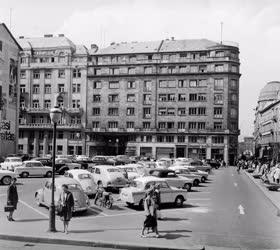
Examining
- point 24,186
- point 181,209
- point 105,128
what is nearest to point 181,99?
point 105,128

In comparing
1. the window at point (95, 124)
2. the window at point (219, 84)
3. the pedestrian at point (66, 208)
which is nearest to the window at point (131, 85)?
the window at point (95, 124)

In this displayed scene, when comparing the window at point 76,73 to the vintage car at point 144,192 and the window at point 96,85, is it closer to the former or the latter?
→ the window at point 96,85

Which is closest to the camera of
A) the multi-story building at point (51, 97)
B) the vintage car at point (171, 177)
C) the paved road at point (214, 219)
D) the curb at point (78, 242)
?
the curb at point (78, 242)

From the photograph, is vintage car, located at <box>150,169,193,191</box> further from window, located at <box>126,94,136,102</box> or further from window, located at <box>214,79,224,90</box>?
window, located at <box>126,94,136,102</box>

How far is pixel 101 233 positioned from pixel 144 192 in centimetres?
696

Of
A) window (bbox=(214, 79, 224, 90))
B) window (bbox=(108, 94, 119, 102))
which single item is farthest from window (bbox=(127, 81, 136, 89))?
window (bbox=(214, 79, 224, 90))

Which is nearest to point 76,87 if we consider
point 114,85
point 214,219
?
point 114,85

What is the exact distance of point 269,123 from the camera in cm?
10981

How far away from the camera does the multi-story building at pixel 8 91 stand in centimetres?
6956

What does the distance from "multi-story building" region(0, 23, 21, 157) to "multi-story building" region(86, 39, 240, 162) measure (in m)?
24.1

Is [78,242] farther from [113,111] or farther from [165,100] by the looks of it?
[113,111]

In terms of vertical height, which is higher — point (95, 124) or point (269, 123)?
point (269, 123)

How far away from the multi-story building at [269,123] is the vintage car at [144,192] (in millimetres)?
A: 49629

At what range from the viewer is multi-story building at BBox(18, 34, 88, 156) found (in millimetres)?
95875
